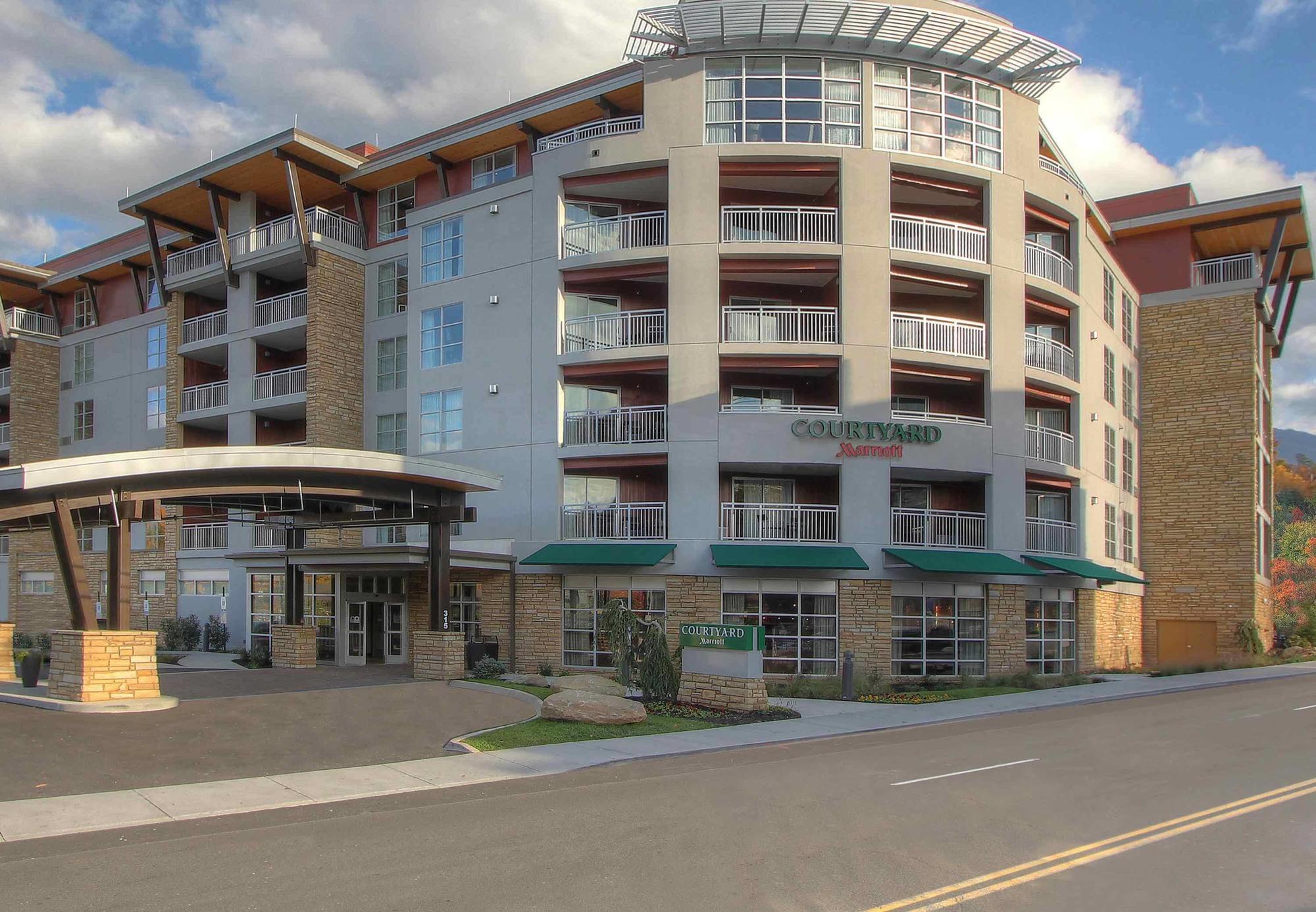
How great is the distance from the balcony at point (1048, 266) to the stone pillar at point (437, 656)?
2083cm

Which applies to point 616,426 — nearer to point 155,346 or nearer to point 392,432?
point 392,432

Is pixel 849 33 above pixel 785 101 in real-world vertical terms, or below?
above

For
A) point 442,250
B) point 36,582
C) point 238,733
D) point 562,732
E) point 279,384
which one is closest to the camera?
point 238,733

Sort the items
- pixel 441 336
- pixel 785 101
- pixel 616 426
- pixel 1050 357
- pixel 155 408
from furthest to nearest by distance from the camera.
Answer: pixel 155 408
pixel 441 336
pixel 1050 357
pixel 616 426
pixel 785 101

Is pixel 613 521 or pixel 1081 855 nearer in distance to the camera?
pixel 1081 855

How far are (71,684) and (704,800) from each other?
42.6 feet

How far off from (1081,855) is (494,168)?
3193 cm

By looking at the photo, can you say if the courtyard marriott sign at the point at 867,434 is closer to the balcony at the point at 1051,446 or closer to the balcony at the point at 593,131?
the balcony at the point at 1051,446

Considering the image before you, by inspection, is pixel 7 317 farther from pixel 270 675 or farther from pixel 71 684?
pixel 71 684

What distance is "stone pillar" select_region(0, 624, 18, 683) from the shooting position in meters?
23.8

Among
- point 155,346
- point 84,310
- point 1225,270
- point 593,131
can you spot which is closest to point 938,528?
point 593,131

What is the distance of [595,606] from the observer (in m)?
31.4

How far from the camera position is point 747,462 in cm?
3058

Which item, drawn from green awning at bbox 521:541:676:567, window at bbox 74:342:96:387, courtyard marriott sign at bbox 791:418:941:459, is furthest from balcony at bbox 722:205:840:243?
window at bbox 74:342:96:387
